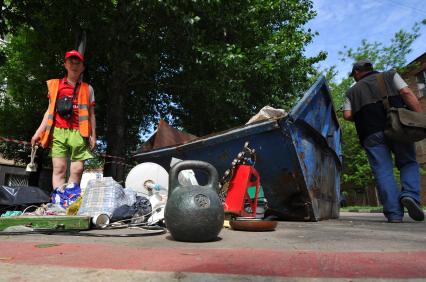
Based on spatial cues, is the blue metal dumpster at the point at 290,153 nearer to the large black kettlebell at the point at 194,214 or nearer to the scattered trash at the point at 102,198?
the scattered trash at the point at 102,198

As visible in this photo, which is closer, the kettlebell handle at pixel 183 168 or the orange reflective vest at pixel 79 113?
the kettlebell handle at pixel 183 168

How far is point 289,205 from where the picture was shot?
526cm

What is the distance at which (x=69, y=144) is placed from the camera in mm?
4676

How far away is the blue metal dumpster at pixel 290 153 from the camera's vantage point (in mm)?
4824

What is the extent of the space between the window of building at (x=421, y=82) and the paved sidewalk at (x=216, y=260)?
92.2ft

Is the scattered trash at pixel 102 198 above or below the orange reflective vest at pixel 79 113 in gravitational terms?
below

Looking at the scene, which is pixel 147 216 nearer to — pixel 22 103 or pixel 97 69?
pixel 97 69

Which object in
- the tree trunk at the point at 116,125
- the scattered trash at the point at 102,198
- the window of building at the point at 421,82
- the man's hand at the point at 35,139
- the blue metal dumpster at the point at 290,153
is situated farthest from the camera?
the window of building at the point at 421,82

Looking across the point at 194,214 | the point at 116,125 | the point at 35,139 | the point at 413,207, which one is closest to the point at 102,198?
the point at 35,139

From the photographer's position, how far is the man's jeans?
4.69 meters

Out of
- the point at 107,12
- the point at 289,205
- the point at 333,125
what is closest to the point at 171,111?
the point at 107,12

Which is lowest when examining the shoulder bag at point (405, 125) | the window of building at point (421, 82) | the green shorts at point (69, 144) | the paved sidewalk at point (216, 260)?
the paved sidewalk at point (216, 260)

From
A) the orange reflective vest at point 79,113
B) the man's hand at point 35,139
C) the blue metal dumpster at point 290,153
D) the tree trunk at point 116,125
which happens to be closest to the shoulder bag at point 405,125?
the blue metal dumpster at point 290,153

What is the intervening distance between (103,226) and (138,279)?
7.30 ft
